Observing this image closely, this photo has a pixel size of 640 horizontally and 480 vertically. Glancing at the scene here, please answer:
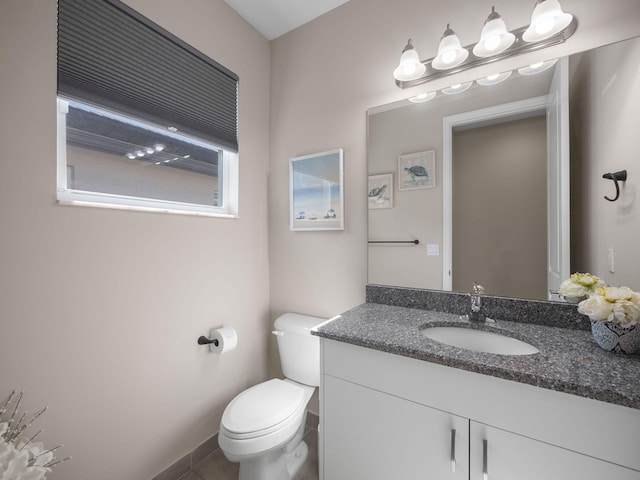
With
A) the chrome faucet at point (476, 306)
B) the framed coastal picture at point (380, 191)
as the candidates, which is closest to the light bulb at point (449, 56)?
the framed coastal picture at point (380, 191)

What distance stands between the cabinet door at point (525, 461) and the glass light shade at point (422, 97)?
1418 mm

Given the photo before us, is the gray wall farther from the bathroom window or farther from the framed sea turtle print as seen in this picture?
the bathroom window

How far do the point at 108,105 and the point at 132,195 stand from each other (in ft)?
1.31

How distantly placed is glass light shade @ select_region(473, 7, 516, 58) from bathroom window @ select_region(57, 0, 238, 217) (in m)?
1.38

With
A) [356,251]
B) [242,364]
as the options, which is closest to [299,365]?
[242,364]

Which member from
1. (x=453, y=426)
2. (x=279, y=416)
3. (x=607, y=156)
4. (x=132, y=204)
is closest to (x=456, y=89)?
(x=607, y=156)

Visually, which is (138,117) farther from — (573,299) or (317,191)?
(573,299)

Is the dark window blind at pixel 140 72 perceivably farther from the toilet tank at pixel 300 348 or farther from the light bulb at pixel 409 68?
the toilet tank at pixel 300 348

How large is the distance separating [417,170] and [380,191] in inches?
8.7

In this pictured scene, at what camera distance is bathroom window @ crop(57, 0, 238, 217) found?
113 cm

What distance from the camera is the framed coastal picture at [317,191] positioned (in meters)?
1.69

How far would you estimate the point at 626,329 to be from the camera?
0.85m

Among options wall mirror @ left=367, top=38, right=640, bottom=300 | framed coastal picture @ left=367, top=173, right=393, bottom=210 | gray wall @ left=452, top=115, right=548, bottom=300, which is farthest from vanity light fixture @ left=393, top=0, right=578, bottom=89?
framed coastal picture @ left=367, top=173, right=393, bottom=210

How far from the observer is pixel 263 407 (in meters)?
1.36
